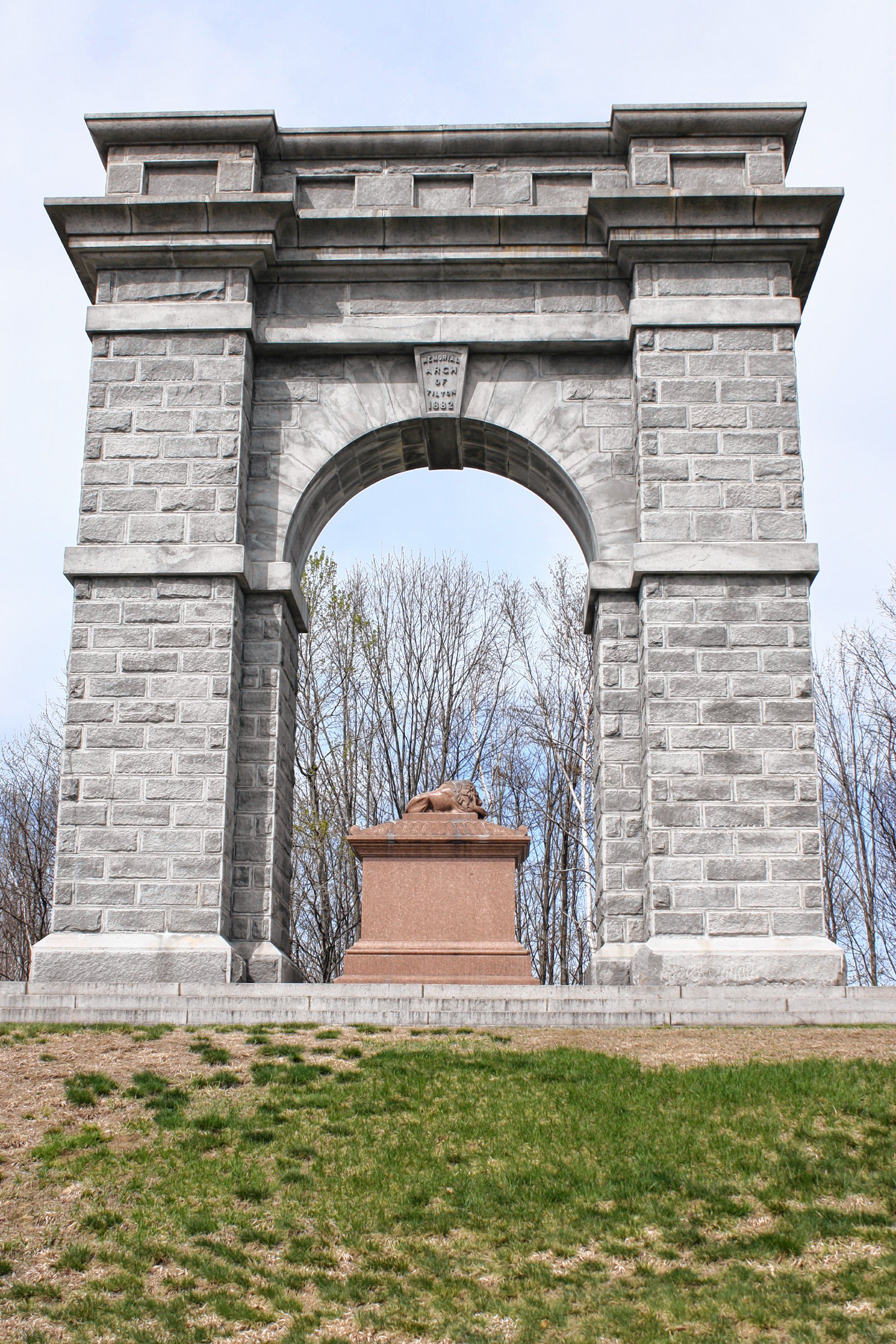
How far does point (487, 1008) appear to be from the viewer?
8938 mm

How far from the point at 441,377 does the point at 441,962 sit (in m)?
5.43

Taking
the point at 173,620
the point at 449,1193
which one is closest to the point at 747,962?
the point at 449,1193

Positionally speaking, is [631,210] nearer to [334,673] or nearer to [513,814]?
[334,673]

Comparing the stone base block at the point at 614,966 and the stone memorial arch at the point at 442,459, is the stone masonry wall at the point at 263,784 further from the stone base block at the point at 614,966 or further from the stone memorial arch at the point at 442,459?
the stone base block at the point at 614,966

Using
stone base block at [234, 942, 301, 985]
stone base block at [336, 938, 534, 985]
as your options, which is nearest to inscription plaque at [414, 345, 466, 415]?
stone base block at [336, 938, 534, 985]

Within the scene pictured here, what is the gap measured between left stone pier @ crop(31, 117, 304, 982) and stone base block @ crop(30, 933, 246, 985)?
1cm

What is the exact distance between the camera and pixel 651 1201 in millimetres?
5859

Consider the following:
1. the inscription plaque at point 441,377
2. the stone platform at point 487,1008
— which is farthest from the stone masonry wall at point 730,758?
the inscription plaque at point 441,377

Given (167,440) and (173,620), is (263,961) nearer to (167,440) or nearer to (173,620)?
(173,620)

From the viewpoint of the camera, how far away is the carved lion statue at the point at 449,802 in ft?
38.5

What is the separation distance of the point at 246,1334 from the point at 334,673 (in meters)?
19.5

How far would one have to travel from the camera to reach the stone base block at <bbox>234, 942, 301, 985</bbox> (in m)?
11.0

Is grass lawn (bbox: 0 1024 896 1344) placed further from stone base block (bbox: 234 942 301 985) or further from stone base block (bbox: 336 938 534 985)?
stone base block (bbox: 234 942 301 985)

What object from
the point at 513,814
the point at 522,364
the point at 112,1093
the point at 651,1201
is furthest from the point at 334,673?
the point at 651,1201
